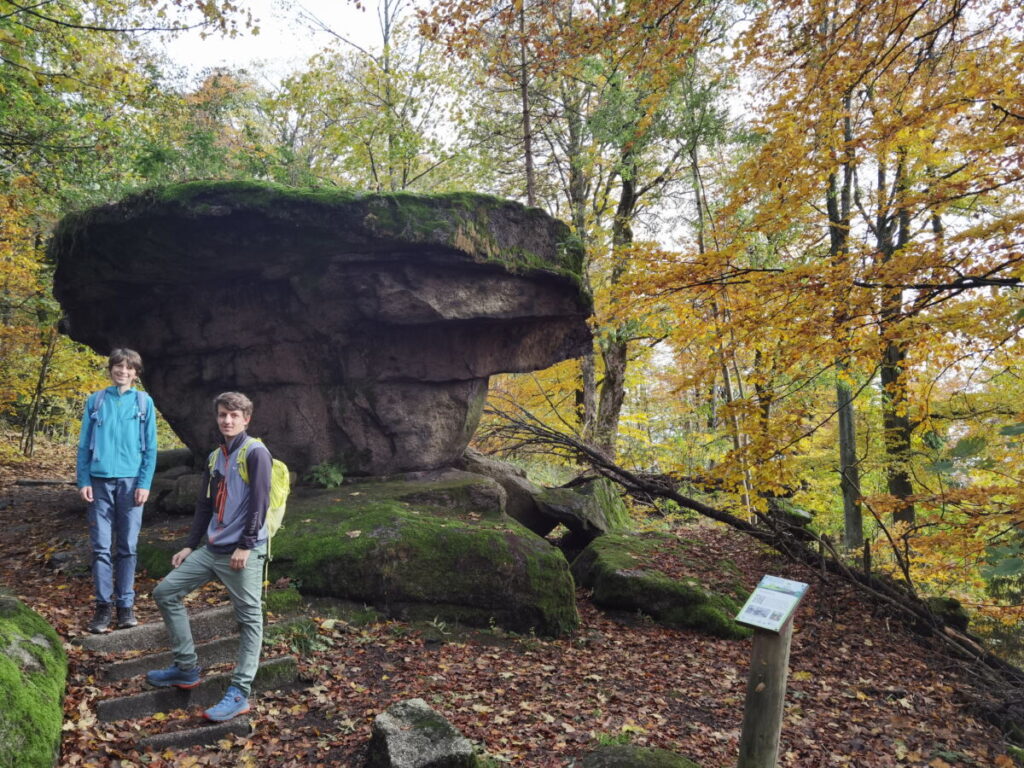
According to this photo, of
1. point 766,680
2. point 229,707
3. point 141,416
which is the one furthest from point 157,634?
point 766,680

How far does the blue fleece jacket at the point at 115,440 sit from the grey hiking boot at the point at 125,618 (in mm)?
1058

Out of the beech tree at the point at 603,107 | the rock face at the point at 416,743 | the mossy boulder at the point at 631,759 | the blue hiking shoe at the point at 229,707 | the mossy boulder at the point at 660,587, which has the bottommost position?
the mossy boulder at the point at 660,587

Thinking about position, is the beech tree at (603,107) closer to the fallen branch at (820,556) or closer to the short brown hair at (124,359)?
the fallen branch at (820,556)

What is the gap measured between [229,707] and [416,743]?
4.61 ft

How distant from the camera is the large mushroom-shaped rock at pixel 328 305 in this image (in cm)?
798

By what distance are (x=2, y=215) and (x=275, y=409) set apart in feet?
23.8

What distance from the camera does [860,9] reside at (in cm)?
528

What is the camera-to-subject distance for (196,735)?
3.93 metres

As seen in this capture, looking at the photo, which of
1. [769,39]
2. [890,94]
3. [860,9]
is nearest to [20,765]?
[860,9]

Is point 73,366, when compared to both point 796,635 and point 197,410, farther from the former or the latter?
point 796,635

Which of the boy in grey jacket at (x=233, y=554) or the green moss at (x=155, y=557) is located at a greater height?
the boy in grey jacket at (x=233, y=554)

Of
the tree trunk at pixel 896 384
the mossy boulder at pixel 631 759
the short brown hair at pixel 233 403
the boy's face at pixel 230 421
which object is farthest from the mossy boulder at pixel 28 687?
the tree trunk at pixel 896 384

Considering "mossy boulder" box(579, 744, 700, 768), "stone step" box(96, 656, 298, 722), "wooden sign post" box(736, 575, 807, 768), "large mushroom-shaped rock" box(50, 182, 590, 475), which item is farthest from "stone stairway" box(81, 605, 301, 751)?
"large mushroom-shaped rock" box(50, 182, 590, 475)

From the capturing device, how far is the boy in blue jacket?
4.91m
